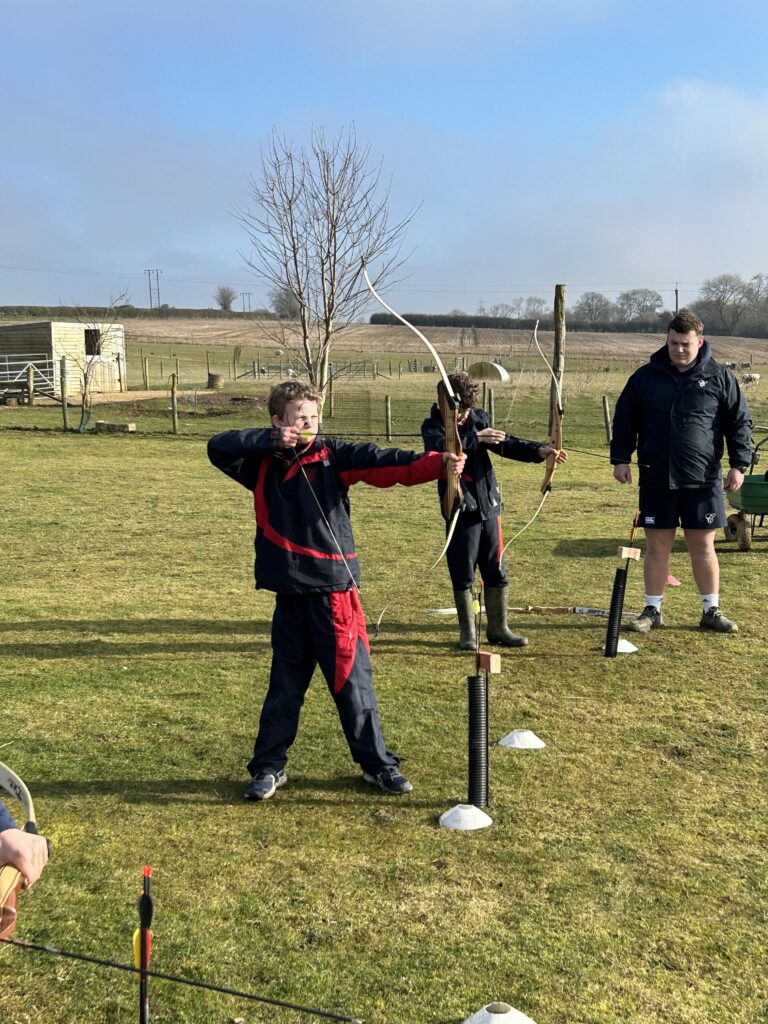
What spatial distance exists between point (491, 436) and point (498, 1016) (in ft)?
12.8

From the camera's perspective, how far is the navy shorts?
7309mm

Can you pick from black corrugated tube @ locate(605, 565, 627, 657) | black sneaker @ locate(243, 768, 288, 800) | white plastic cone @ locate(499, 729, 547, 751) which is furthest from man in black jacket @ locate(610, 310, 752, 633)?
black sneaker @ locate(243, 768, 288, 800)

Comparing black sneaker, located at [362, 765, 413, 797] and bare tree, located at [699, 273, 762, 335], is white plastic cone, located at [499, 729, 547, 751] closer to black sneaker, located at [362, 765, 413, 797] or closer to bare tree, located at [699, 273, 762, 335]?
black sneaker, located at [362, 765, 413, 797]

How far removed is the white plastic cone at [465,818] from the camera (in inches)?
172

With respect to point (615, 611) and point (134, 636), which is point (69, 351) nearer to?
point (134, 636)

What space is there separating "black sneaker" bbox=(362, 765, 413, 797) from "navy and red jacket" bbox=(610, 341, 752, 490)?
3516mm

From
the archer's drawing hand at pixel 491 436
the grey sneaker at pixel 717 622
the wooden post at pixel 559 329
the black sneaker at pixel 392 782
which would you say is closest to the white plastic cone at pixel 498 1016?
the black sneaker at pixel 392 782

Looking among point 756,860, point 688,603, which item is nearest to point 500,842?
point 756,860

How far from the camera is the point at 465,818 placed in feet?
14.4

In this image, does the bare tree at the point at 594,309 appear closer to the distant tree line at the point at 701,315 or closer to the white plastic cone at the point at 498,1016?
the distant tree line at the point at 701,315

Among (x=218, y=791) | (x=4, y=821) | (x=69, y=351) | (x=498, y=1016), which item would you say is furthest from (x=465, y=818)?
(x=69, y=351)

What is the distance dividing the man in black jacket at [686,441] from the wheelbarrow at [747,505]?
2851mm

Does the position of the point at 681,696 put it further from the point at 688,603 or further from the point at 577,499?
the point at 577,499

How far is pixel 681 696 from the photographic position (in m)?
6.11
